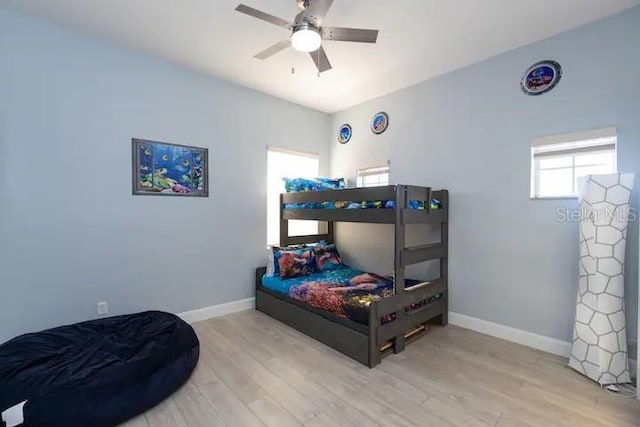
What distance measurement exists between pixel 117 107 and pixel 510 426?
3800 millimetres

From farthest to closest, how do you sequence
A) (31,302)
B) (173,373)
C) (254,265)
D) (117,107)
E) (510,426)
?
(254,265), (117,107), (31,302), (173,373), (510,426)

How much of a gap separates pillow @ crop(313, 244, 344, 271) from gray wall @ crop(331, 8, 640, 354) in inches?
26.9

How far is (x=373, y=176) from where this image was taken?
409cm

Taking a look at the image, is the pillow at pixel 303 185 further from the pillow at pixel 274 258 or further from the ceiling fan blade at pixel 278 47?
the ceiling fan blade at pixel 278 47

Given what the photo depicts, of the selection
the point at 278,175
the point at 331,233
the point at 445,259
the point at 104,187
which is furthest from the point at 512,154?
the point at 104,187

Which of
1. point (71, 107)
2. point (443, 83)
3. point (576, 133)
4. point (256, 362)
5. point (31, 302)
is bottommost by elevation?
point (256, 362)

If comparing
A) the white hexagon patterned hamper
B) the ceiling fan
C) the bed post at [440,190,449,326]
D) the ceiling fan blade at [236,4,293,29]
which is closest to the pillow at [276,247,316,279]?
the bed post at [440,190,449,326]

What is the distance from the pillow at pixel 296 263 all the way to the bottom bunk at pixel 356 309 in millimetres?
117

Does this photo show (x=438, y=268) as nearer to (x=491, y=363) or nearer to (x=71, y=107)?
(x=491, y=363)

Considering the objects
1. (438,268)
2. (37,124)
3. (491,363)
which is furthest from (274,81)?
(491,363)

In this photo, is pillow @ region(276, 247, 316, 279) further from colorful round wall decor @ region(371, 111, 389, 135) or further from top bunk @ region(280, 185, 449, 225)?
colorful round wall decor @ region(371, 111, 389, 135)

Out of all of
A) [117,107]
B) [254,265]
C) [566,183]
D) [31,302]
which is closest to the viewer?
[31,302]

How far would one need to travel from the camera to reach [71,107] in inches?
99.3

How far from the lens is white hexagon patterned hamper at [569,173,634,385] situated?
82.4 inches
